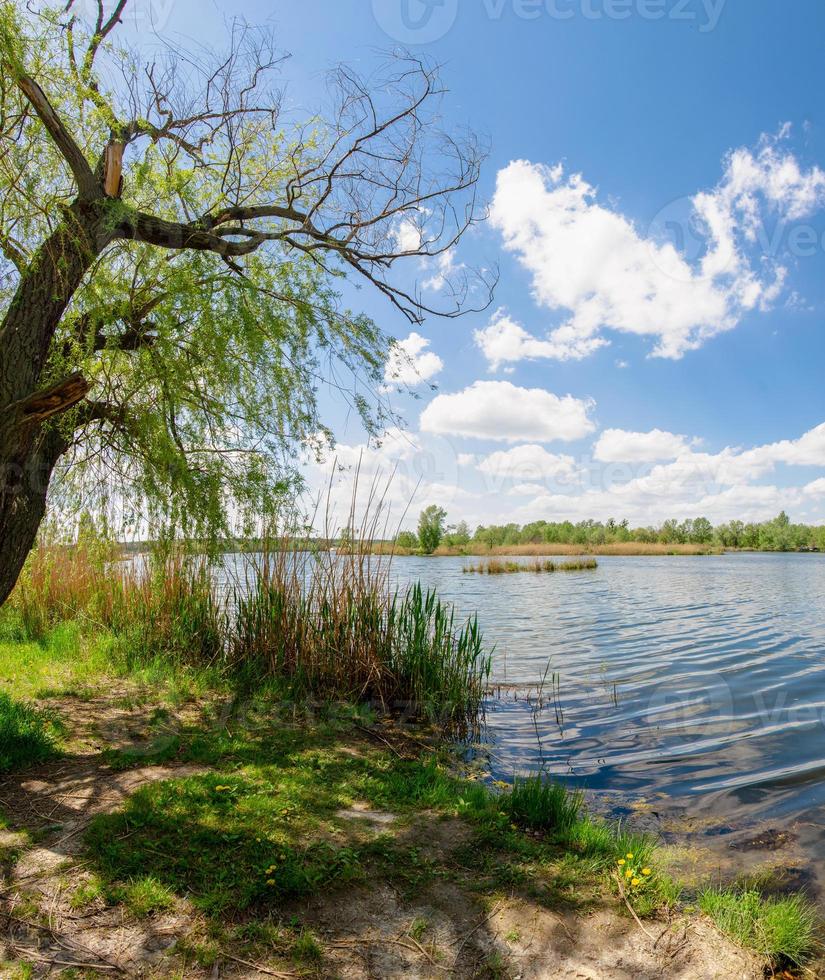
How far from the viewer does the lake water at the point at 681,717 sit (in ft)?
14.3

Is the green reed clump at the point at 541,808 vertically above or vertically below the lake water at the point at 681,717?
above

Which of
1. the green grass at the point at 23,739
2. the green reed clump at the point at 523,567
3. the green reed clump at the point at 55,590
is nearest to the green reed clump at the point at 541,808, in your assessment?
the green grass at the point at 23,739

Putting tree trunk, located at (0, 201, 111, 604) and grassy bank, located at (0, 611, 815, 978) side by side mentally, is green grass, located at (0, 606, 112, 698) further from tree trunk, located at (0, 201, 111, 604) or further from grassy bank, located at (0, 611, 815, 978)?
tree trunk, located at (0, 201, 111, 604)

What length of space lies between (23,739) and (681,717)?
6313mm

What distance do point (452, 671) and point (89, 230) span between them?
5169mm

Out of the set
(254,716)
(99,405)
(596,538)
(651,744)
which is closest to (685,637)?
(651,744)

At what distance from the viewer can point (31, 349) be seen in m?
4.36

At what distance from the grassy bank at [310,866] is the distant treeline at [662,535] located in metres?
48.8

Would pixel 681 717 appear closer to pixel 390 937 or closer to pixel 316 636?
pixel 316 636

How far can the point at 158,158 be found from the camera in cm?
534

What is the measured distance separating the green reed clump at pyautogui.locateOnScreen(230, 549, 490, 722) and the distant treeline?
46.5 meters

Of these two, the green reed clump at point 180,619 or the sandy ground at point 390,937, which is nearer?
the sandy ground at point 390,937

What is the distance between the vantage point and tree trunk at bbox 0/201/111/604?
14.0 feet

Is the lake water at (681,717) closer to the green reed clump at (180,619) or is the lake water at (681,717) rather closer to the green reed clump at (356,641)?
the green reed clump at (356,641)
